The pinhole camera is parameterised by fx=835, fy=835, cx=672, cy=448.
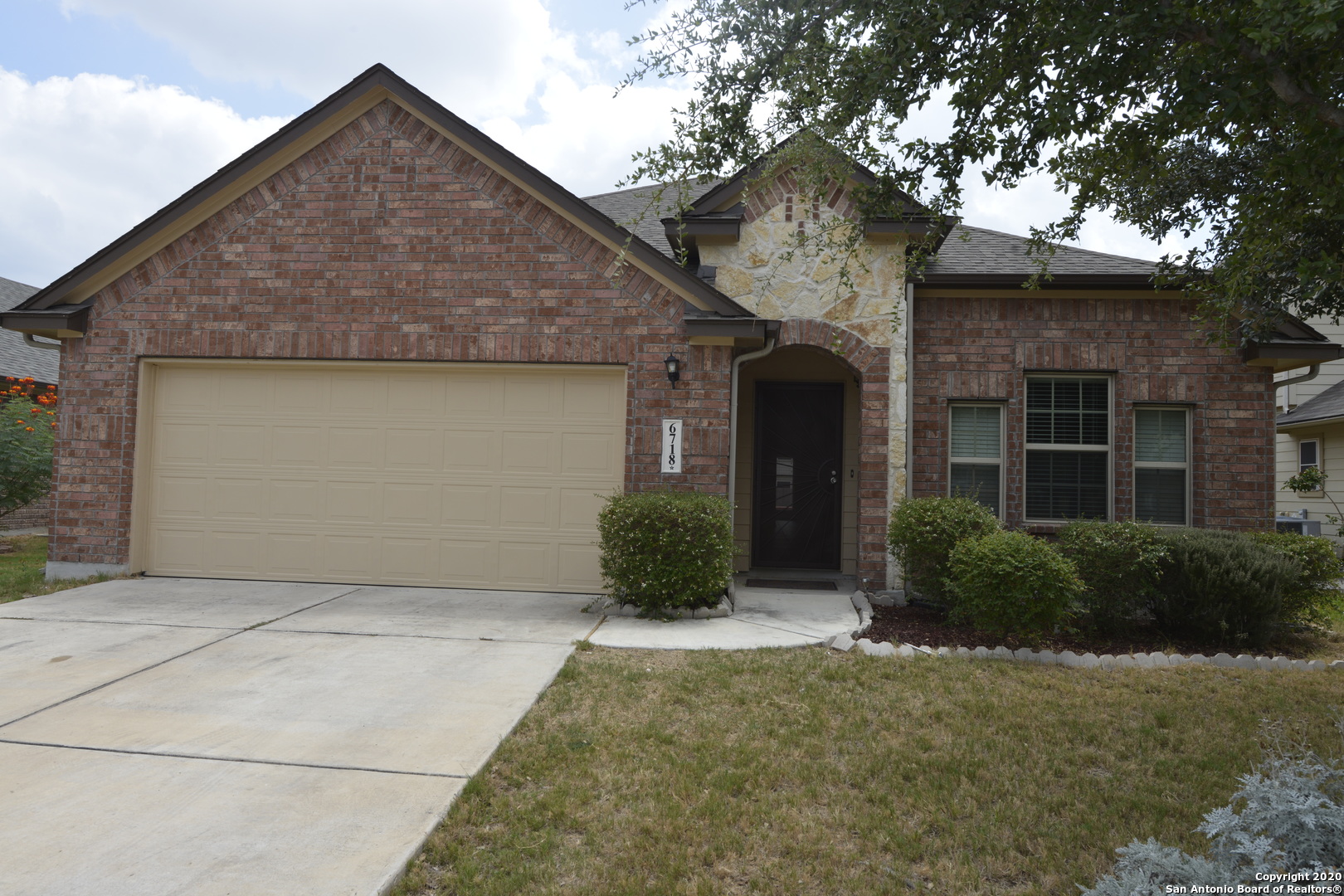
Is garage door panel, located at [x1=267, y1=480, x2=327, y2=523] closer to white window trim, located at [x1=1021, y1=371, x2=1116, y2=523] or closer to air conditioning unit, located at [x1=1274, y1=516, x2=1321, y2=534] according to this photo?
white window trim, located at [x1=1021, y1=371, x2=1116, y2=523]

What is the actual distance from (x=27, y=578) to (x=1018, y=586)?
400 inches

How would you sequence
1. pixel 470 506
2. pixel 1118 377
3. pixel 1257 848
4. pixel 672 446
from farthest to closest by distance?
pixel 1118 377 < pixel 470 506 < pixel 672 446 < pixel 1257 848

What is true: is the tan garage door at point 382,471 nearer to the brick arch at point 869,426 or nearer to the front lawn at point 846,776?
the brick arch at point 869,426

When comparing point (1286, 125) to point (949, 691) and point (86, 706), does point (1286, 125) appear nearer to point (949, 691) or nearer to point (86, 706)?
point (949, 691)

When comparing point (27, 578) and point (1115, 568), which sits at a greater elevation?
point (1115, 568)

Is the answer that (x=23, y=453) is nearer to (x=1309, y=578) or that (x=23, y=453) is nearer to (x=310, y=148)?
(x=310, y=148)

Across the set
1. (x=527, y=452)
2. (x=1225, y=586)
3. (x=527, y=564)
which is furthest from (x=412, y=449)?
(x=1225, y=586)

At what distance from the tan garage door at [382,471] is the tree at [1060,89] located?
384cm

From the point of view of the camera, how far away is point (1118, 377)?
9.46 meters

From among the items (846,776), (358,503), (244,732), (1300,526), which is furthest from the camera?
(1300,526)

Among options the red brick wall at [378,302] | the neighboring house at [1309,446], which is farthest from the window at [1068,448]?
the neighboring house at [1309,446]

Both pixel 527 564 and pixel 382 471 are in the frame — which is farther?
pixel 382 471

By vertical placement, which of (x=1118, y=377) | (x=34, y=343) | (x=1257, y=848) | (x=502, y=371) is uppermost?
(x=34, y=343)

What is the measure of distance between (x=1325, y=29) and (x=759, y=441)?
787 centimetres
